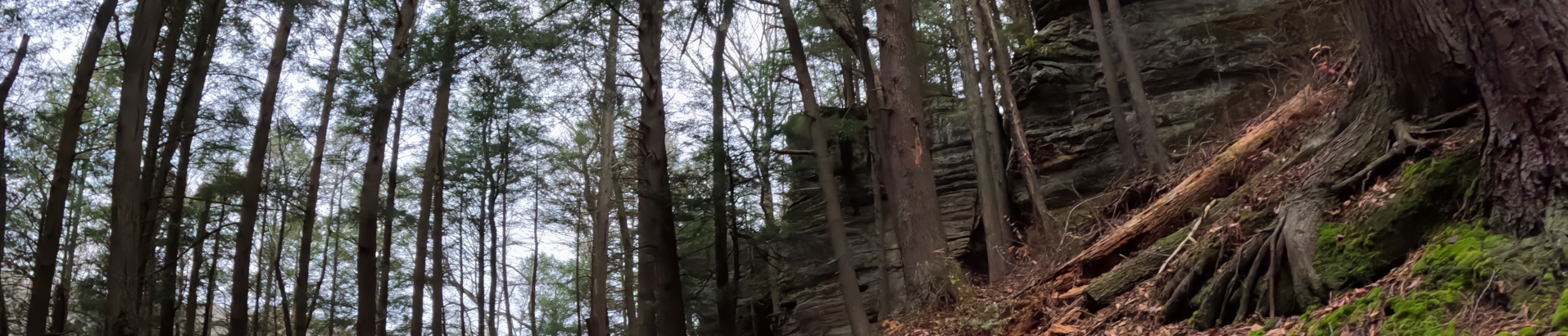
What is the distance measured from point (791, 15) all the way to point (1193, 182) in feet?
18.5

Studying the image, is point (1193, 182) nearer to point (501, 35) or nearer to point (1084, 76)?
point (1084, 76)

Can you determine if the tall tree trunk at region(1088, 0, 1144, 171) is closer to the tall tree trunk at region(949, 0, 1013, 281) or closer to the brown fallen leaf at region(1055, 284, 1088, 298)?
the tall tree trunk at region(949, 0, 1013, 281)

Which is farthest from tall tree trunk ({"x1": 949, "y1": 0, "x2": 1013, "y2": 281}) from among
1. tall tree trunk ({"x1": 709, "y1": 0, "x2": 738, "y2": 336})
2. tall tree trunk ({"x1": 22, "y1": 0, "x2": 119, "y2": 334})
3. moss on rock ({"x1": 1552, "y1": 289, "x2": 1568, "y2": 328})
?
tall tree trunk ({"x1": 22, "y1": 0, "x2": 119, "y2": 334})

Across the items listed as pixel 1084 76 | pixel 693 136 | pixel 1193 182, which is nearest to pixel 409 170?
pixel 693 136

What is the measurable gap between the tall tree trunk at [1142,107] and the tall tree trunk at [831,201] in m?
4.05

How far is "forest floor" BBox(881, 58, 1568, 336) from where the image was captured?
3047 millimetres

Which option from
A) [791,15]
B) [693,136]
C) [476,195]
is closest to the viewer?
[791,15]

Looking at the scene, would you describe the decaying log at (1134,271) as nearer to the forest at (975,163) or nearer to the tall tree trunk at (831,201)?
the forest at (975,163)

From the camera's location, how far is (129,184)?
25.4ft

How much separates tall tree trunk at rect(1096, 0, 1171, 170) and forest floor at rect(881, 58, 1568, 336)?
9.07 feet

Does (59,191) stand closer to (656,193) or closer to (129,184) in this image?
(129,184)

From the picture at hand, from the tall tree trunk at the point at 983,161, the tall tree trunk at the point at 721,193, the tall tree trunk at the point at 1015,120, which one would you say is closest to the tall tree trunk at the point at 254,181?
the tall tree trunk at the point at 721,193

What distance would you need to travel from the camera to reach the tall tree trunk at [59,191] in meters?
7.66

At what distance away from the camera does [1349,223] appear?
4.10 metres
